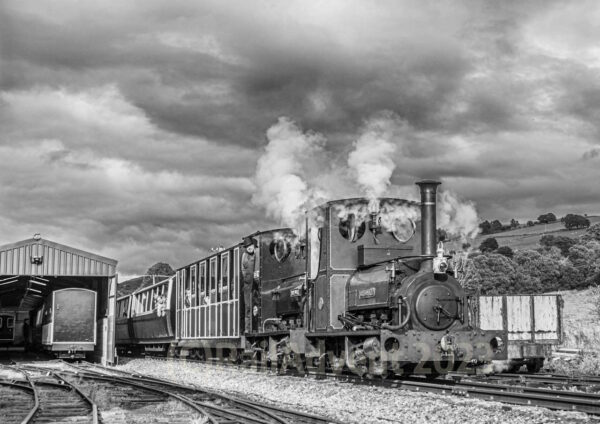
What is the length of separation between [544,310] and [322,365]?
27.8 ft

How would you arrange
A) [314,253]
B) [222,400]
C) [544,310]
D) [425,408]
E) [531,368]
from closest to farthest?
1. [425,408]
2. [222,400]
3. [314,253]
4. [531,368]
5. [544,310]

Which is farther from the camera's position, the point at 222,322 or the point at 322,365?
the point at 222,322

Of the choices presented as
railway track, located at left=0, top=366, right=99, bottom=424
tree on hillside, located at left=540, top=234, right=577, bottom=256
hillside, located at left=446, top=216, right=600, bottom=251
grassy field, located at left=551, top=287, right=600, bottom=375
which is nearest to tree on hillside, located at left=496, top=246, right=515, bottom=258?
hillside, located at left=446, top=216, right=600, bottom=251

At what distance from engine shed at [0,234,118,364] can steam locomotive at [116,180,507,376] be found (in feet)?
36.4

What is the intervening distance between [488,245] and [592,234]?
10373 mm

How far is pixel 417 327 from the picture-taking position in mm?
13484

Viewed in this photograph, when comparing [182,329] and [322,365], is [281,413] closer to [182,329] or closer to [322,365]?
[322,365]

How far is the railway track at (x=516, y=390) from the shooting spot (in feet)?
32.9

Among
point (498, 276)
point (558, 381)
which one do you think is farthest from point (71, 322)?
point (498, 276)

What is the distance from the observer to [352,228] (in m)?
14.8

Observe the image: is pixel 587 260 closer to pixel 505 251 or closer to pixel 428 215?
pixel 505 251

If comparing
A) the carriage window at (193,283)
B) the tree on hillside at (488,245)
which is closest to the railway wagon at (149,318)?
the carriage window at (193,283)

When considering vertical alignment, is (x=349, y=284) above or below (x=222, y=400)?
above

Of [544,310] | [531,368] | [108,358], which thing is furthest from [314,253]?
[108,358]
